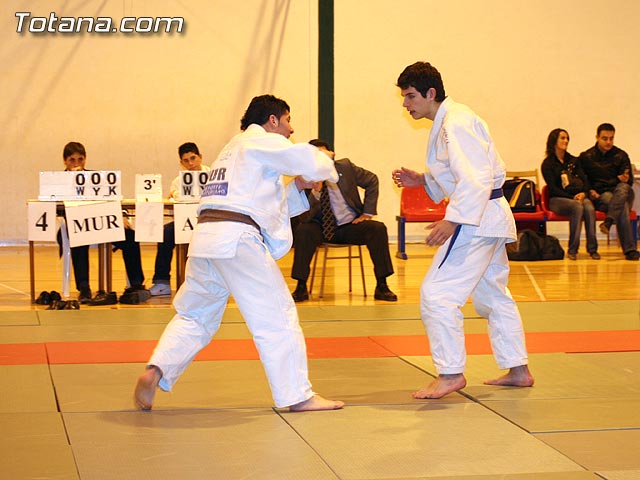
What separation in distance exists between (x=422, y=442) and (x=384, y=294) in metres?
3.91

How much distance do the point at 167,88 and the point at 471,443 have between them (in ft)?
28.8

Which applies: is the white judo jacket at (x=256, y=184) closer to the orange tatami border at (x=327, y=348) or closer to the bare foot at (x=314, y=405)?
the bare foot at (x=314, y=405)

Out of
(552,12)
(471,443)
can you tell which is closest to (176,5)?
(552,12)

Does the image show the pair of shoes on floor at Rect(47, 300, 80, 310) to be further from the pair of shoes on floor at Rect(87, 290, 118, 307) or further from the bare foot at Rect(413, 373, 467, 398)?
the bare foot at Rect(413, 373, 467, 398)

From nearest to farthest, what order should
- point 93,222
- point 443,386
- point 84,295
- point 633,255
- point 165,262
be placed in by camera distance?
point 443,386 < point 93,222 < point 84,295 < point 165,262 < point 633,255

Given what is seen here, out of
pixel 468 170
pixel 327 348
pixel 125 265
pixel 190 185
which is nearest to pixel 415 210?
pixel 190 185

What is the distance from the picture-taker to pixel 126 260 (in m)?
7.64

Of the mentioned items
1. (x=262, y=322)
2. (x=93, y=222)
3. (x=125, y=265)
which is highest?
(x=93, y=222)

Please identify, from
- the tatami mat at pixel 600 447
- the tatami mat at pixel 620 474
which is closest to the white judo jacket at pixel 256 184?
the tatami mat at pixel 600 447

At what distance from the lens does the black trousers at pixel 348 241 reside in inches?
298

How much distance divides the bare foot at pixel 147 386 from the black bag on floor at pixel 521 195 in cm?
710

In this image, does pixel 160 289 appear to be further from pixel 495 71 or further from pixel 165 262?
pixel 495 71

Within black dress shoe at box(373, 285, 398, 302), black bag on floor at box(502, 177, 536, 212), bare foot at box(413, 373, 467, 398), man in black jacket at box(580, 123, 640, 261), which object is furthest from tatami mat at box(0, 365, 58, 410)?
man in black jacket at box(580, 123, 640, 261)

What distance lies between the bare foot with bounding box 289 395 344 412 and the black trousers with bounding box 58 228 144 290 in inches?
151
